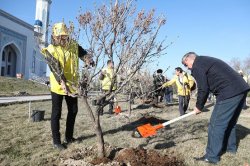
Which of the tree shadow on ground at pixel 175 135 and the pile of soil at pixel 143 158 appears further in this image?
the tree shadow on ground at pixel 175 135

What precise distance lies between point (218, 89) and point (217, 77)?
0.21 m

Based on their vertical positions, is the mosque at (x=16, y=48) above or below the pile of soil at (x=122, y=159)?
above

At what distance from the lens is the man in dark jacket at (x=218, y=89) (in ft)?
15.2

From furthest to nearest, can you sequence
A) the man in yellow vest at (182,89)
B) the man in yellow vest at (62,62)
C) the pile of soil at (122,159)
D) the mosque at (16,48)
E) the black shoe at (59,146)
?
the mosque at (16,48) → the man in yellow vest at (182,89) → the black shoe at (59,146) → the man in yellow vest at (62,62) → the pile of soil at (122,159)

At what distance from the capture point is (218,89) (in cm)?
476

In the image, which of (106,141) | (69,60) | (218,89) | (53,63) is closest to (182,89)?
(106,141)

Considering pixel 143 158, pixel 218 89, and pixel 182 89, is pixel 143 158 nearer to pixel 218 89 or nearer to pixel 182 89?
pixel 218 89

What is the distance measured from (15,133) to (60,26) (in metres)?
2.81

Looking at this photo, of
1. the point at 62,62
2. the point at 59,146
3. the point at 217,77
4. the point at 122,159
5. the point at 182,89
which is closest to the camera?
the point at 122,159

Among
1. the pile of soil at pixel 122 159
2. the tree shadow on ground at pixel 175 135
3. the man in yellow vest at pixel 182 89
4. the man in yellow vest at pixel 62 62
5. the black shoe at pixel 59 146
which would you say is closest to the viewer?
the pile of soil at pixel 122 159

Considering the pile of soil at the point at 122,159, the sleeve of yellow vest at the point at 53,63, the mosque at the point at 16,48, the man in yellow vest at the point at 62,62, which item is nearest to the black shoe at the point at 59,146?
the man in yellow vest at the point at 62,62

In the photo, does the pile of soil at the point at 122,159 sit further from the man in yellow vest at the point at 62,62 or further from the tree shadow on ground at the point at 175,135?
the tree shadow on ground at the point at 175,135

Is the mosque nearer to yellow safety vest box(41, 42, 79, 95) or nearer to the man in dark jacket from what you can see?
yellow safety vest box(41, 42, 79, 95)

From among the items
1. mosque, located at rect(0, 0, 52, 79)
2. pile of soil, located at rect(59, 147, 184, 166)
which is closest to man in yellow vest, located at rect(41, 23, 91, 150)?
pile of soil, located at rect(59, 147, 184, 166)
